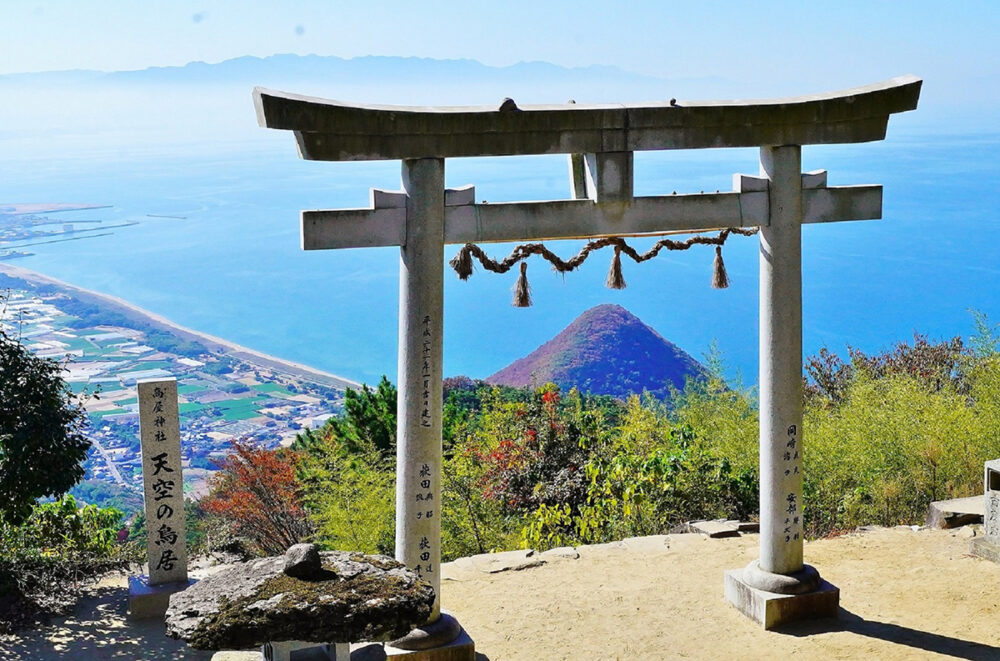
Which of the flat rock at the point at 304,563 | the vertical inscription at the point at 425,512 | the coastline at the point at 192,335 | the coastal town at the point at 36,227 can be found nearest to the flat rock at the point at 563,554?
the vertical inscription at the point at 425,512

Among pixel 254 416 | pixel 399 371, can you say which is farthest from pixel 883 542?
pixel 254 416

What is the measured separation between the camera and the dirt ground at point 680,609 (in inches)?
274

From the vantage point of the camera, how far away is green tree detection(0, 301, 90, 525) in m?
8.20

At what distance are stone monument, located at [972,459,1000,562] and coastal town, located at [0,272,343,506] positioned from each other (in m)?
19.9

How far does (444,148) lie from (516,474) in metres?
6.65

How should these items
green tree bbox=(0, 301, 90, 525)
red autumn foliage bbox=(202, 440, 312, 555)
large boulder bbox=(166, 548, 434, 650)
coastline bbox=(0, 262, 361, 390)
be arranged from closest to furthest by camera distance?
large boulder bbox=(166, 548, 434, 650) < green tree bbox=(0, 301, 90, 525) < red autumn foliage bbox=(202, 440, 312, 555) < coastline bbox=(0, 262, 361, 390)

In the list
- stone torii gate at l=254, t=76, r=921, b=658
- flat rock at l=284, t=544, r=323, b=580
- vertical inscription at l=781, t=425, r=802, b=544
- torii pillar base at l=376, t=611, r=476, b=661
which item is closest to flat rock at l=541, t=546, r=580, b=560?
stone torii gate at l=254, t=76, r=921, b=658

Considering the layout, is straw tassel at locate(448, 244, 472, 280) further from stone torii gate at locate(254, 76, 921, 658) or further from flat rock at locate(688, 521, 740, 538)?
flat rock at locate(688, 521, 740, 538)

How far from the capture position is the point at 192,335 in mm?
58312

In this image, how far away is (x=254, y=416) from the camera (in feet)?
124

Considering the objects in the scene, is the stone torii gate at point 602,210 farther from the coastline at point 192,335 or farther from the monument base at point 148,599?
the coastline at point 192,335

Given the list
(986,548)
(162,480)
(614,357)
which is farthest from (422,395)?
(614,357)

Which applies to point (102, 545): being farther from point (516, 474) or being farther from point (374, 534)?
point (516, 474)

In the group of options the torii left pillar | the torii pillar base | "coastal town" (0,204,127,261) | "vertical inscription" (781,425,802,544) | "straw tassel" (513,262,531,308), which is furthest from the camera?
"coastal town" (0,204,127,261)
